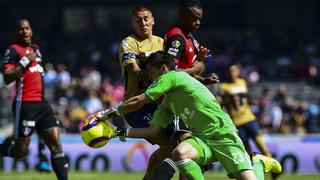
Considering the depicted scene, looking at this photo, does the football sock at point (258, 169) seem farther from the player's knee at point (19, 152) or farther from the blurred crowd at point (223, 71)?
the blurred crowd at point (223, 71)

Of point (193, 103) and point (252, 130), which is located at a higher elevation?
point (193, 103)

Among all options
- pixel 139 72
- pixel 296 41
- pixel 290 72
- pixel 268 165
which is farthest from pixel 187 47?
pixel 296 41

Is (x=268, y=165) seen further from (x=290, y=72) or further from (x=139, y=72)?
(x=290, y=72)

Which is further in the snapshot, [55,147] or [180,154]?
[55,147]

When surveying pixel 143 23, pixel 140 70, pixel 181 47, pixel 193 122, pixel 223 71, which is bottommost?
pixel 223 71

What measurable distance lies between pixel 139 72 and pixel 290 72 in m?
20.0

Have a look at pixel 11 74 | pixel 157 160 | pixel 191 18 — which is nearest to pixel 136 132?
pixel 157 160

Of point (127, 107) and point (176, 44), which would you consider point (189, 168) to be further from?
point (176, 44)

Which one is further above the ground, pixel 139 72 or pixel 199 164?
pixel 139 72

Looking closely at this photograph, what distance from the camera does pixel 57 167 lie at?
12.7 meters

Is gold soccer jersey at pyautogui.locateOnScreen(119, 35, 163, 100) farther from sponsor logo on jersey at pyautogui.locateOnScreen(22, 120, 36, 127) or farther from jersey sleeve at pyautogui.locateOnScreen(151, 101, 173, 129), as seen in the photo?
sponsor logo on jersey at pyautogui.locateOnScreen(22, 120, 36, 127)

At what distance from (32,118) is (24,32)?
1.21m

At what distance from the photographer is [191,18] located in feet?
36.0

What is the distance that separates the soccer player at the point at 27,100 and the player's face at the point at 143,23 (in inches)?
98.0
